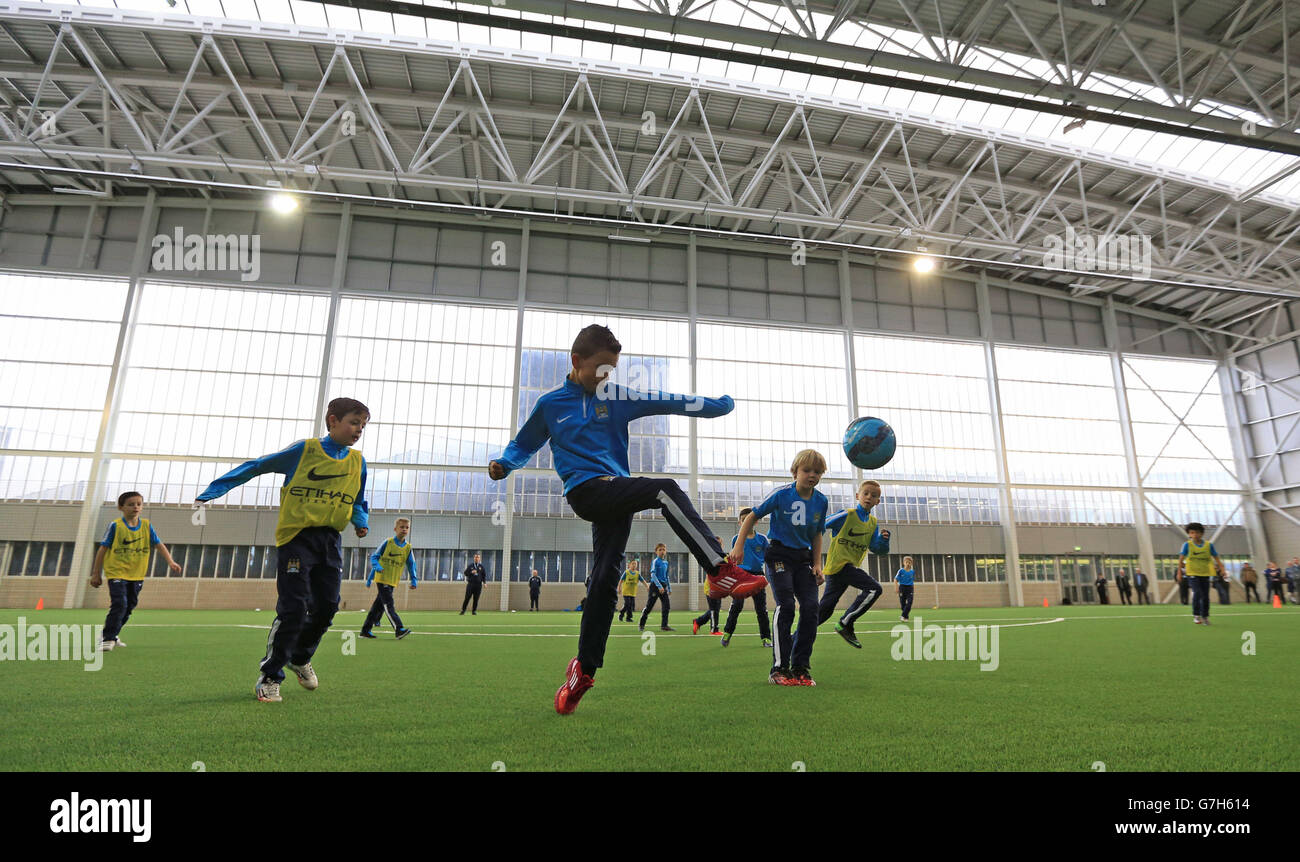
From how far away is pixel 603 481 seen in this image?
13.3ft

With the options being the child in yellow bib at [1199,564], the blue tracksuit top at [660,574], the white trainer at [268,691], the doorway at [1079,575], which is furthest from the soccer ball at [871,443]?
the doorway at [1079,575]

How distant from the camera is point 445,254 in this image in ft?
111

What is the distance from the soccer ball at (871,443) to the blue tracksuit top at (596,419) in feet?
13.0

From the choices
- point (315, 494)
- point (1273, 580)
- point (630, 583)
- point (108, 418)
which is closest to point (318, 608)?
point (315, 494)

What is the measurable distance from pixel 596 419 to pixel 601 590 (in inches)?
42.7

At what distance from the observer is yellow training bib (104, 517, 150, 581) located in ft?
30.9

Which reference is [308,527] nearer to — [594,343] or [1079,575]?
[594,343]

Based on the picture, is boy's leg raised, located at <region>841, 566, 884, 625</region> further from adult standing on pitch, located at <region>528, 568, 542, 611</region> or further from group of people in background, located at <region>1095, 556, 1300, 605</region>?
group of people in background, located at <region>1095, 556, 1300, 605</region>

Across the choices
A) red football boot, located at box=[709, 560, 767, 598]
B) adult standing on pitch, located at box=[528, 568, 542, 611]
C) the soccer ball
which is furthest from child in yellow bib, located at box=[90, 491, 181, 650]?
adult standing on pitch, located at box=[528, 568, 542, 611]

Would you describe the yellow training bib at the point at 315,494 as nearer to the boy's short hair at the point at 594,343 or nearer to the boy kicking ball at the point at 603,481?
the boy kicking ball at the point at 603,481

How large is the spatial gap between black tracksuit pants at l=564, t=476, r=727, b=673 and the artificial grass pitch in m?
0.57

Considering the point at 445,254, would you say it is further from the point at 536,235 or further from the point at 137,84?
the point at 137,84
